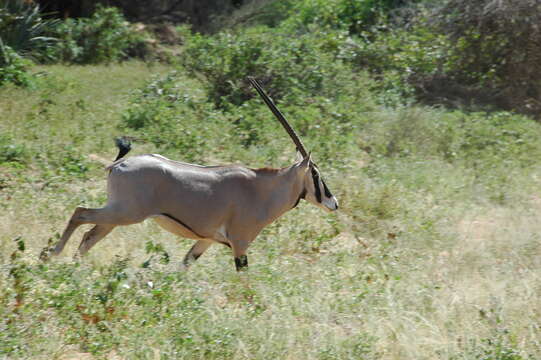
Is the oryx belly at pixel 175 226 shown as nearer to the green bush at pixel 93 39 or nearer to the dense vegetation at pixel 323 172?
the dense vegetation at pixel 323 172

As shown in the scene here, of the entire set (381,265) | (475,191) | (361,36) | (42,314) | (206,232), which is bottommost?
(361,36)

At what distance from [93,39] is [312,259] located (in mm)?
11401

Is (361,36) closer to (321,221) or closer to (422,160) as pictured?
(422,160)

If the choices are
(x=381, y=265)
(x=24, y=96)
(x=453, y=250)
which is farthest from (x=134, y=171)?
(x=24, y=96)

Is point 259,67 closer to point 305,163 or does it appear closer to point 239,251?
point 305,163

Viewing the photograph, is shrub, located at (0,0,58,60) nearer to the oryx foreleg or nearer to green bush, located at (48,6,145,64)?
green bush, located at (48,6,145,64)

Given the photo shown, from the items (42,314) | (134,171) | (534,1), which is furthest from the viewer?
(534,1)

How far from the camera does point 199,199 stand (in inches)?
254

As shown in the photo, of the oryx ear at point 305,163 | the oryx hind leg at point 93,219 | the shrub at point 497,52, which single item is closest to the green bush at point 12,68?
the oryx hind leg at point 93,219

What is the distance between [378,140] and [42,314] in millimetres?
7682

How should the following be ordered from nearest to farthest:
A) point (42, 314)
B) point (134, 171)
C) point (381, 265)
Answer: point (42, 314) < point (134, 171) < point (381, 265)

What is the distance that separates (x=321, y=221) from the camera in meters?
8.45

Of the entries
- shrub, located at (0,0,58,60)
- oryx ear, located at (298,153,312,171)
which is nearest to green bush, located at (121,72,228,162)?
oryx ear, located at (298,153,312,171)

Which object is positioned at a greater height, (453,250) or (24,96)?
(453,250)
